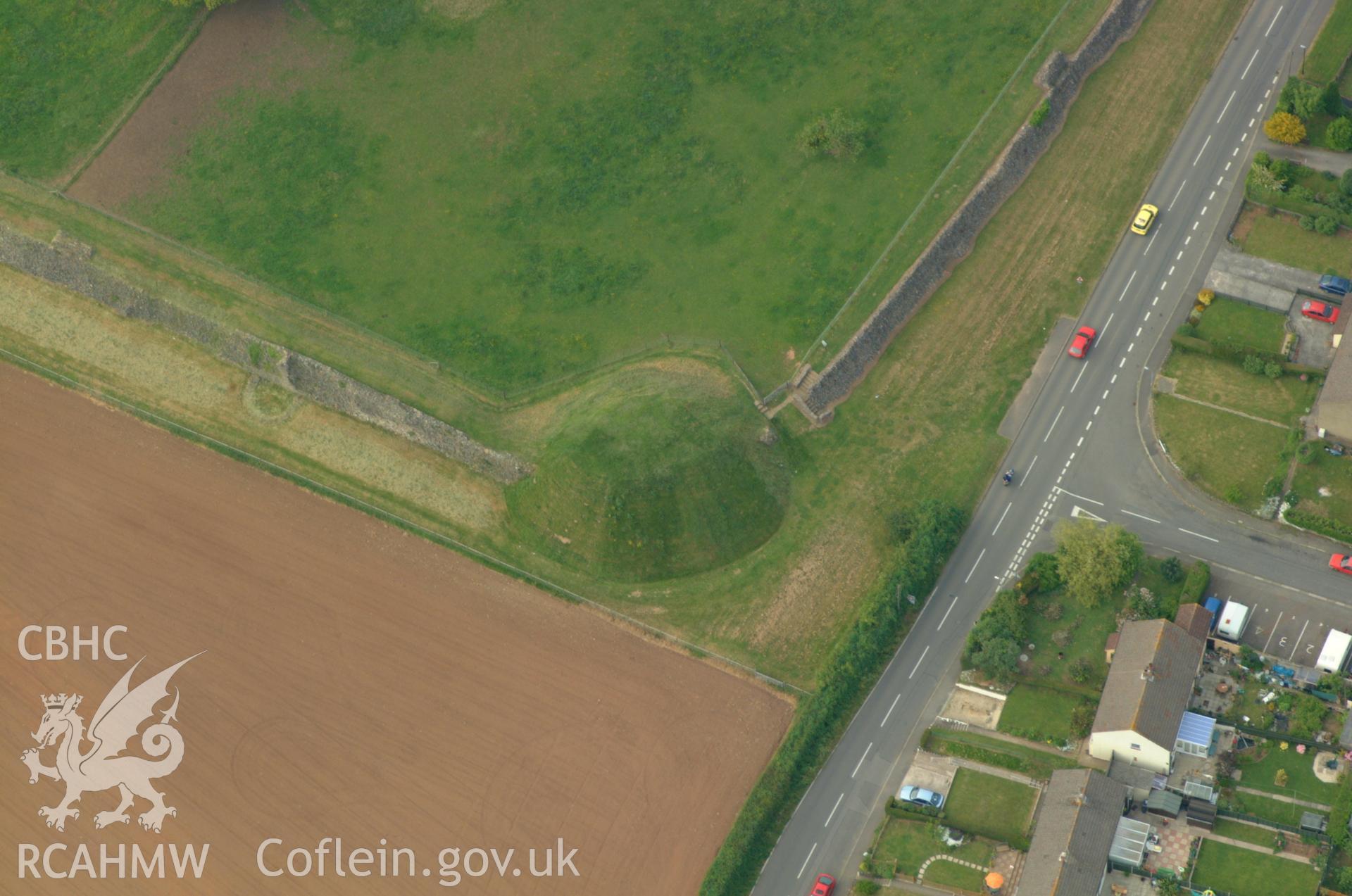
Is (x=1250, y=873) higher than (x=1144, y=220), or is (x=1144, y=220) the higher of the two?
(x=1144, y=220)

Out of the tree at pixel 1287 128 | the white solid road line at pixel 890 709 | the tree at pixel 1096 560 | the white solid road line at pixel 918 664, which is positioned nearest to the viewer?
the tree at pixel 1096 560

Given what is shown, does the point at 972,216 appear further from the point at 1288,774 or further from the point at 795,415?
the point at 1288,774

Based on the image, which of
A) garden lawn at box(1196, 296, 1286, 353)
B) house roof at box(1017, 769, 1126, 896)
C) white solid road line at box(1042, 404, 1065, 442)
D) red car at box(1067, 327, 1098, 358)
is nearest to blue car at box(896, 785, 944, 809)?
house roof at box(1017, 769, 1126, 896)

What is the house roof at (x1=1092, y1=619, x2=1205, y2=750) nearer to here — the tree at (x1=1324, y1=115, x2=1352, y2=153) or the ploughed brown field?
the ploughed brown field

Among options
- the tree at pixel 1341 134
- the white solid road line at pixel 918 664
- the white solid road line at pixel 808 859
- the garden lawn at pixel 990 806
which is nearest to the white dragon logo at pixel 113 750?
the white solid road line at pixel 808 859

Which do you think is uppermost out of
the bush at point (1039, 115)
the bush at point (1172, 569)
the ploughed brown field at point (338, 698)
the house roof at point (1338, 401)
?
the bush at point (1039, 115)

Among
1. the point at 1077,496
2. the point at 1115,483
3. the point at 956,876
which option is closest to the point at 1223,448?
the point at 1115,483

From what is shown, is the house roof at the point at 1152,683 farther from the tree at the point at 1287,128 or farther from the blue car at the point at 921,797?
the tree at the point at 1287,128

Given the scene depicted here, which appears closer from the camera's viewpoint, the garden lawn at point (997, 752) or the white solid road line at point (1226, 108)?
the garden lawn at point (997, 752)
